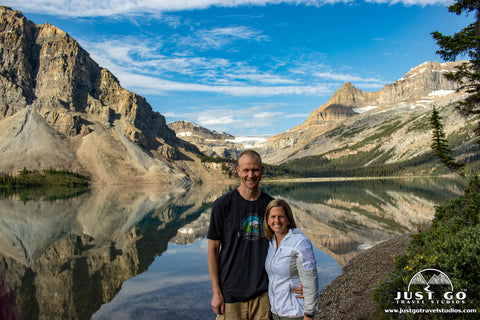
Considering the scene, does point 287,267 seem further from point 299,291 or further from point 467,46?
point 467,46

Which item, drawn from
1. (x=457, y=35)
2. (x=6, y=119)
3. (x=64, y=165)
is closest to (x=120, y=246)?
(x=457, y=35)

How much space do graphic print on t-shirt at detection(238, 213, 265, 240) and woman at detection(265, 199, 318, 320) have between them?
0.19 meters

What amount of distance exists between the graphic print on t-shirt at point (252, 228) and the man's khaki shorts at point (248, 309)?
992mm

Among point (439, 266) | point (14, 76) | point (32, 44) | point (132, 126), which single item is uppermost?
point (32, 44)

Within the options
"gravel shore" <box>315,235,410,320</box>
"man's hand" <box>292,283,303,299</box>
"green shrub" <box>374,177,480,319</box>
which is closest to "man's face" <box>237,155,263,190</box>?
"man's hand" <box>292,283,303,299</box>

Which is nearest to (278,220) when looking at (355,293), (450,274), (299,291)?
(299,291)

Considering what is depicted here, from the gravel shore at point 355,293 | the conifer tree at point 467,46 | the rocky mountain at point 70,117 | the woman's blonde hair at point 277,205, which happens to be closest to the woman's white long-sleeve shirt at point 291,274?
the woman's blonde hair at point 277,205

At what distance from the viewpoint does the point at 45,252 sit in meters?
23.5

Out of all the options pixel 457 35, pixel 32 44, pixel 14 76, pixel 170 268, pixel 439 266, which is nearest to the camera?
pixel 439 266

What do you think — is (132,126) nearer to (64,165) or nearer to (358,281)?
(64,165)

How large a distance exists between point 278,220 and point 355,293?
30.6ft

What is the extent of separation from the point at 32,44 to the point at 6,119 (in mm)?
60484

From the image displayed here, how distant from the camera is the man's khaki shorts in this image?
526cm

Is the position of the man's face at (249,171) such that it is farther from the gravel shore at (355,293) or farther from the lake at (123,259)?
the gravel shore at (355,293)
